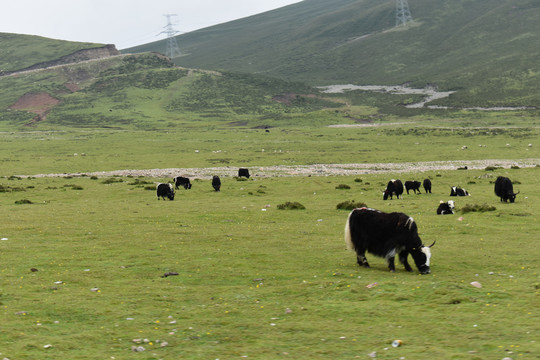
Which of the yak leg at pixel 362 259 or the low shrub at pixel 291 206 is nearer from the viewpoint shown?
the yak leg at pixel 362 259

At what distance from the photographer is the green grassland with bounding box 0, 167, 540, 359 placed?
10.3 m

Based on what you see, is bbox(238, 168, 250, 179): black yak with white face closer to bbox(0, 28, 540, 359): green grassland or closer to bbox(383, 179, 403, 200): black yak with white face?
bbox(0, 28, 540, 359): green grassland

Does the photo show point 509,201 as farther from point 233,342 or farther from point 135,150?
point 135,150

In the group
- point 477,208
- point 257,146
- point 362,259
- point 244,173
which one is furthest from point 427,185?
point 257,146

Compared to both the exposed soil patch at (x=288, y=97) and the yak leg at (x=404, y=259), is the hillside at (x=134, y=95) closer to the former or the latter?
the exposed soil patch at (x=288, y=97)

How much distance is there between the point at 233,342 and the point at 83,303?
4321 millimetres

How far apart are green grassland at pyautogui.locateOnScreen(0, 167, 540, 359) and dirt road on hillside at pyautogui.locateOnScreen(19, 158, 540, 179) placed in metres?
23.8

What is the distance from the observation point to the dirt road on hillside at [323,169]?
51.7 m

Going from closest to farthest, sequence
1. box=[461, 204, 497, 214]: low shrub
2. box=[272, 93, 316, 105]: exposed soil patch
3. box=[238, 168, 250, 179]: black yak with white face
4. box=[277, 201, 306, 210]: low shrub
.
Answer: box=[461, 204, 497, 214]: low shrub < box=[277, 201, 306, 210]: low shrub < box=[238, 168, 250, 179]: black yak with white face < box=[272, 93, 316, 105]: exposed soil patch

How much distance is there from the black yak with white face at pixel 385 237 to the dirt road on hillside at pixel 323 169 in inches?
1321

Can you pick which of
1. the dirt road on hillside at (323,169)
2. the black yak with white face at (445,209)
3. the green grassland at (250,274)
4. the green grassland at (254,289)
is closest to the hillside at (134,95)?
the dirt road on hillside at (323,169)

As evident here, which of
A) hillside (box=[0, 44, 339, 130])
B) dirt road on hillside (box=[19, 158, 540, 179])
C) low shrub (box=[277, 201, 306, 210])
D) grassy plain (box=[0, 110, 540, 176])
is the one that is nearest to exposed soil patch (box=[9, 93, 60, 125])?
hillside (box=[0, 44, 339, 130])

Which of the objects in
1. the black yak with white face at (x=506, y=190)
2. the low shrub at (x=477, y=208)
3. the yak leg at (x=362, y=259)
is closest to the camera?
the yak leg at (x=362, y=259)

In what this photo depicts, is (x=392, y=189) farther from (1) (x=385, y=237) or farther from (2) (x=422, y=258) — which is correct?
(2) (x=422, y=258)
